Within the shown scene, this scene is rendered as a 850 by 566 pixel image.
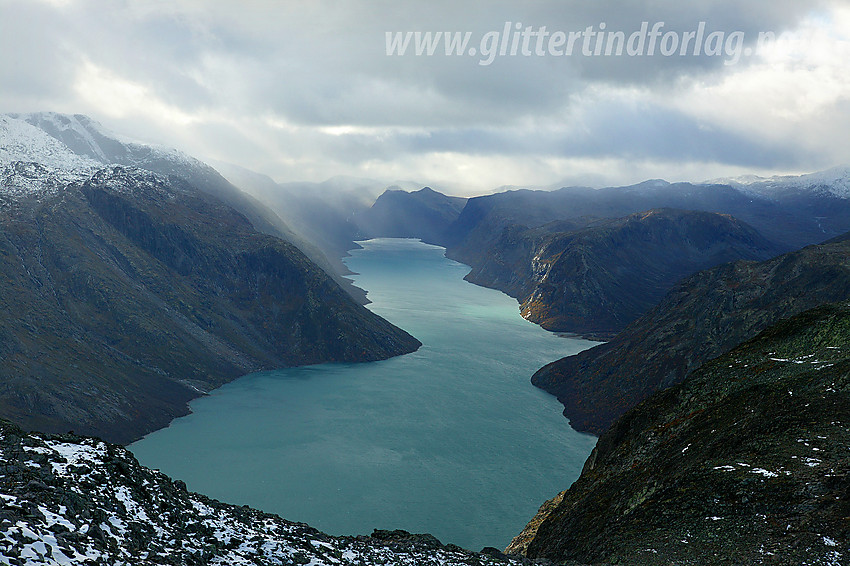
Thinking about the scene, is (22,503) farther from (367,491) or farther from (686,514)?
(367,491)

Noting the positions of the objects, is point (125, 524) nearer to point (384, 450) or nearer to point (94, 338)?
point (384, 450)

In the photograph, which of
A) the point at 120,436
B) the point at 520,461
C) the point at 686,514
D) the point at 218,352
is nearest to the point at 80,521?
the point at 686,514

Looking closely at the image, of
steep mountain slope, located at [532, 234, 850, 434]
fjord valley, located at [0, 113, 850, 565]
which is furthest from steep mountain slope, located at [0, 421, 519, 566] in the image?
steep mountain slope, located at [532, 234, 850, 434]

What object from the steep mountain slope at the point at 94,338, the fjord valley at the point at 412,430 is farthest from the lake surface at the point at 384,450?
the steep mountain slope at the point at 94,338

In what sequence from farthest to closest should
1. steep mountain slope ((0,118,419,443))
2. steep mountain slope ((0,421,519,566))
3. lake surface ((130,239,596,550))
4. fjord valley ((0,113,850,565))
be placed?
steep mountain slope ((0,118,419,443)) → lake surface ((130,239,596,550)) → fjord valley ((0,113,850,565)) → steep mountain slope ((0,421,519,566))

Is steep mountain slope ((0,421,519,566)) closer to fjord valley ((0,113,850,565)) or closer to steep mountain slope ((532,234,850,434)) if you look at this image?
fjord valley ((0,113,850,565))

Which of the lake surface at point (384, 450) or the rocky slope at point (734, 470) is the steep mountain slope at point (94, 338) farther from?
the rocky slope at point (734, 470)
